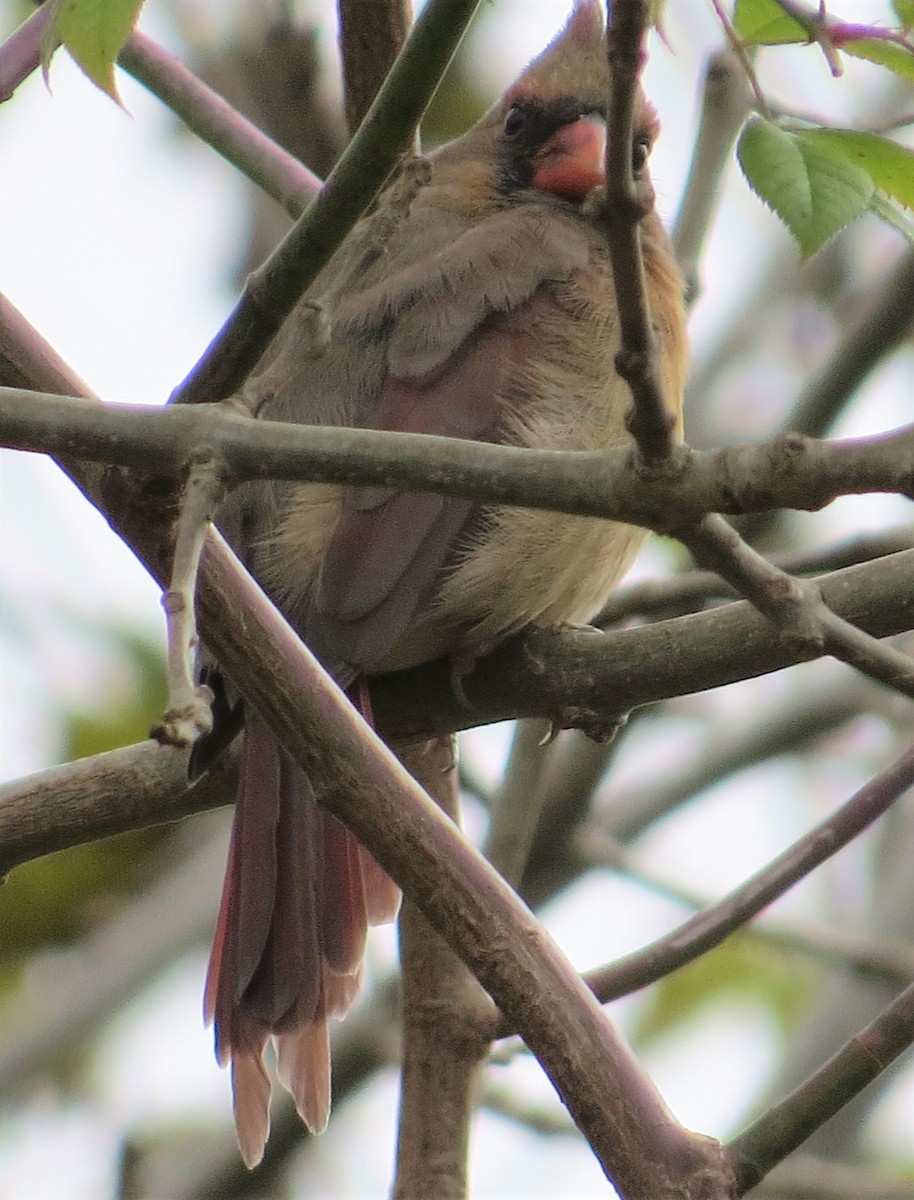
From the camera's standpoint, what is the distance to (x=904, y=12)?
6.03 feet

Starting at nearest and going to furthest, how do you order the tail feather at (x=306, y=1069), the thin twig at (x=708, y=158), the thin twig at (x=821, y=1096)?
the thin twig at (x=821, y=1096), the tail feather at (x=306, y=1069), the thin twig at (x=708, y=158)

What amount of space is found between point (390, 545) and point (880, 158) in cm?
147

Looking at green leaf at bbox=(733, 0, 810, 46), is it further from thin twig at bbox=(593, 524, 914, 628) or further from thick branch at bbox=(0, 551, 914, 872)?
thin twig at bbox=(593, 524, 914, 628)

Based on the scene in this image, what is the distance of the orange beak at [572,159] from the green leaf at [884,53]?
207 centimetres

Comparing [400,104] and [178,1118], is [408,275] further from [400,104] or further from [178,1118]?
[178,1118]

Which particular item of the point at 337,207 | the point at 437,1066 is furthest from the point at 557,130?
the point at 337,207

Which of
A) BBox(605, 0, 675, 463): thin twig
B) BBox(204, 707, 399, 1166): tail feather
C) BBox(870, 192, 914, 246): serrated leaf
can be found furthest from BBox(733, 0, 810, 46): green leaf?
BBox(204, 707, 399, 1166): tail feather

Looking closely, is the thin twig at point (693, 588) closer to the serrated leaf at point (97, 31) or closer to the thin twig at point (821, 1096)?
the thin twig at point (821, 1096)

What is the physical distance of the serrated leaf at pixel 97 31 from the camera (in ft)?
5.65

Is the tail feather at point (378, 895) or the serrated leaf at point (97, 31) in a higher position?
the tail feather at point (378, 895)

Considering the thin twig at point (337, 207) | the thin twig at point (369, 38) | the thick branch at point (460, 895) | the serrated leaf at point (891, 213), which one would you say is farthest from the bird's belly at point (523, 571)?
the serrated leaf at point (891, 213)

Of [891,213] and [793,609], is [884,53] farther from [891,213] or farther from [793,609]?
[793,609]

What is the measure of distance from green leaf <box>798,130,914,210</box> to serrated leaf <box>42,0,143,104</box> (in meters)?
0.68

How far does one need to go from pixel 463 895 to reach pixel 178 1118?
3.43m
